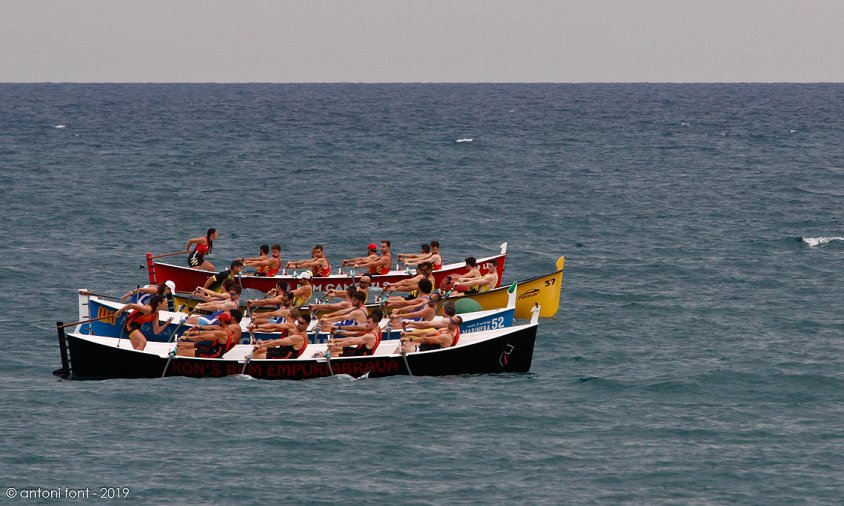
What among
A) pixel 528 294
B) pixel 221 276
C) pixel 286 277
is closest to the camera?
pixel 221 276

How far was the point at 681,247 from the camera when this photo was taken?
4547 centimetres

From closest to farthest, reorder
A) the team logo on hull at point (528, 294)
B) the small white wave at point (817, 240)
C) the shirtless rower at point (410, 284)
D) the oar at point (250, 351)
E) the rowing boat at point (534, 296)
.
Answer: the oar at point (250, 351), the shirtless rower at point (410, 284), the rowing boat at point (534, 296), the team logo on hull at point (528, 294), the small white wave at point (817, 240)

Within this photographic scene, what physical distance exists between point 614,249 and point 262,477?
92.3 feet

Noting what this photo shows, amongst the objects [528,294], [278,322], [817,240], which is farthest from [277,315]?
[817,240]

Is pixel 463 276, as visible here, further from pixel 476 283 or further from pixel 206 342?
pixel 206 342

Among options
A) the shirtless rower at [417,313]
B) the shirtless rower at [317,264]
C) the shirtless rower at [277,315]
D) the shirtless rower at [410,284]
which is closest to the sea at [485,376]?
the shirtless rower at [417,313]

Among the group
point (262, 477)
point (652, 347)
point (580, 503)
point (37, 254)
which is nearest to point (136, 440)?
point (262, 477)

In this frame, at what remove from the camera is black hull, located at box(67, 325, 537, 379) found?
25.7 meters

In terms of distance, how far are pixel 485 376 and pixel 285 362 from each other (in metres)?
4.64

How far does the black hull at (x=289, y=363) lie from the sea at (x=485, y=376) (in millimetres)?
286

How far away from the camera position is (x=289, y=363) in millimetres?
25719

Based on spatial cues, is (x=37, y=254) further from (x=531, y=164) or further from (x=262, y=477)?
(x=531, y=164)

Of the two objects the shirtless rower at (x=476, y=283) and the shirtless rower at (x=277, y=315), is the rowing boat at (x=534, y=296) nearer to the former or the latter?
the shirtless rower at (x=476, y=283)

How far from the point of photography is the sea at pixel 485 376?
20203 mm
